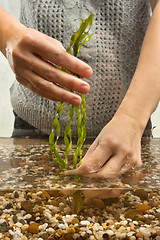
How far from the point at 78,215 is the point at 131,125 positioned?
27cm

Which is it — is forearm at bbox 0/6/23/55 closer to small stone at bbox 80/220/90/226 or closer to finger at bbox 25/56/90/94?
finger at bbox 25/56/90/94

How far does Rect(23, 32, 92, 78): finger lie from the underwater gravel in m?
0.16

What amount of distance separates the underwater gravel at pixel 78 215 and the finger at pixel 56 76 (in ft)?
0.46

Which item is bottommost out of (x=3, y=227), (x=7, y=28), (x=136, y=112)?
(x=3, y=227)

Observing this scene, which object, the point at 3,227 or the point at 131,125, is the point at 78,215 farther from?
the point at 131,125

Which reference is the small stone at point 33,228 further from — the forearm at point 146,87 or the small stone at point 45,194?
the forearm at point 146,87

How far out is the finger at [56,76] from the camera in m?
0.36

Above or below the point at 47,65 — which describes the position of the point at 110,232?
below

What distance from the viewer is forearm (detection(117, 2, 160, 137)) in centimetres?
53

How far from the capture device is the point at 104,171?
15.2 inches

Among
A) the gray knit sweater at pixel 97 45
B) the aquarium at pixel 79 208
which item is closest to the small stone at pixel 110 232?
the aquarium at pixel 79 208

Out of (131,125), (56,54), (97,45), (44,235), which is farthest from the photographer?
(97,45)

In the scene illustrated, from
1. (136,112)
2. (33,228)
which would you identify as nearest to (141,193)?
(33,228)

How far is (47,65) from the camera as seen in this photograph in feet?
1.24
